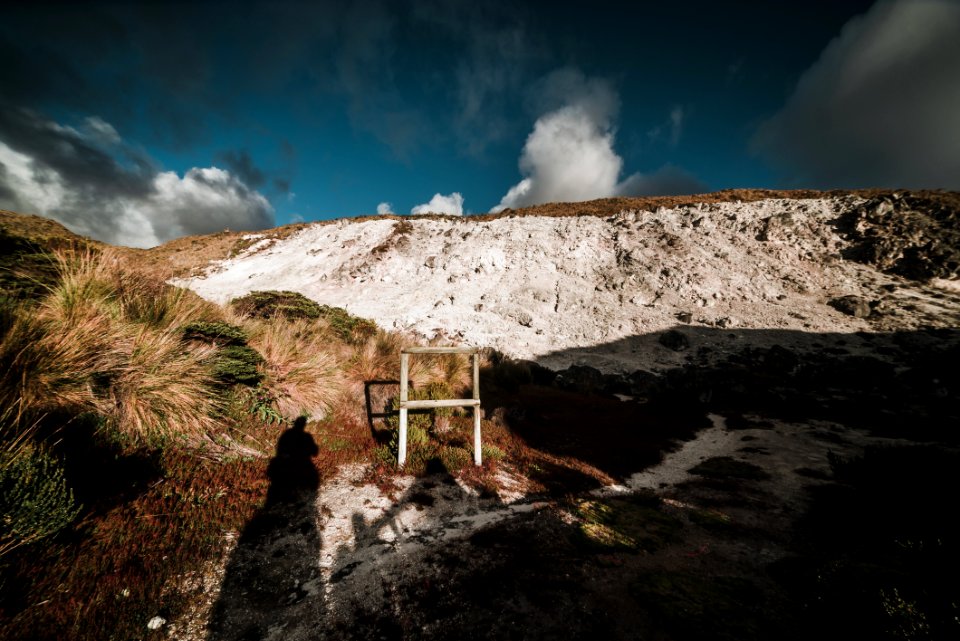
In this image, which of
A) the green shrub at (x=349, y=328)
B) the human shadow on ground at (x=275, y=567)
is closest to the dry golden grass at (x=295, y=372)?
the human shadow on ground at (x=275, y=567)

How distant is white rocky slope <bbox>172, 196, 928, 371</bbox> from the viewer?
2491cm

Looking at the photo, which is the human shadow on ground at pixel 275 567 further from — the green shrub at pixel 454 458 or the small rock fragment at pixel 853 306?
the small rock fragment at pixel 853 306

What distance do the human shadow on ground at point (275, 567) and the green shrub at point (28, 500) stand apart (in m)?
1.42

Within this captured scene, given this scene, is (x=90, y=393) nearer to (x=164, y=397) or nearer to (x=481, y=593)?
(x=164, y=397)

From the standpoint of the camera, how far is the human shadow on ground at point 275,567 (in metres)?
2.95

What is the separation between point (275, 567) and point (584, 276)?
99.1 feet

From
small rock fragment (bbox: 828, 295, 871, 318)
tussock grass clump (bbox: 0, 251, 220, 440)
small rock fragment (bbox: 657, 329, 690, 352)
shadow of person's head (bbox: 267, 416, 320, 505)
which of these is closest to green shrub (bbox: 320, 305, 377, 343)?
shadow of person's head (bbox: 267, 416, 320, 505)

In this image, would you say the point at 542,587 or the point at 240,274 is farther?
the point at 240,274

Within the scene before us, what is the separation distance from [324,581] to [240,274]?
37765mm

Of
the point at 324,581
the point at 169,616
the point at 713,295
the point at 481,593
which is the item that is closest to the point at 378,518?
the point at 324,581

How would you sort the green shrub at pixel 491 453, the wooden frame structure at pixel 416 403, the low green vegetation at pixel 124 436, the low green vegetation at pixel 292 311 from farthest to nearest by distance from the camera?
the low green vegetation at pixel 292 311, the green shrub at pixel 491 453, the wooden frame structure at pixel 416 403, the low green vegetation at pixel 124 436

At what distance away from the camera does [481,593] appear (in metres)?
3.47

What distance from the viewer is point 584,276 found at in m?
30.8

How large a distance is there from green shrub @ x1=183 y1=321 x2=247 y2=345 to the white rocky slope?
18.0 meters
